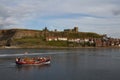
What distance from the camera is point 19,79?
178ft

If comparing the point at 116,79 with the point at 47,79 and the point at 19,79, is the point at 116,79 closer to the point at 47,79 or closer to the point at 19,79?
the point at 47,79

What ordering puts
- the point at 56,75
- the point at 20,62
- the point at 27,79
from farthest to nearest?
the point at 20,62
the point at 56,75
the point at 27,79

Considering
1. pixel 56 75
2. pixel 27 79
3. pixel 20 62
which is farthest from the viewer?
pixel 20 62

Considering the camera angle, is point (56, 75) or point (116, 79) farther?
point (56, 75)

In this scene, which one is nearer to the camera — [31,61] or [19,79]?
[19,79]

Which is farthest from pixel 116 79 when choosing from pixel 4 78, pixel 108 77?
pixel 4 78

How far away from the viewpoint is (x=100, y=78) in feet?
181

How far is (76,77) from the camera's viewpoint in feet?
186

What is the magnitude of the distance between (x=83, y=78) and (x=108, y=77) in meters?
5.26

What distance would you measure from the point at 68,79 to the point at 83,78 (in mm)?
3407

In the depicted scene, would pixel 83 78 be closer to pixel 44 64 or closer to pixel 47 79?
pixel 47 79

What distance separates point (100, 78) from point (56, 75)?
389 inches

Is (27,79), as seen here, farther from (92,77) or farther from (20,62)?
(20,62)

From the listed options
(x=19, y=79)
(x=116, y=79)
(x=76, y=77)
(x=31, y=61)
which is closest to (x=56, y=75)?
(x=76, y=77)
